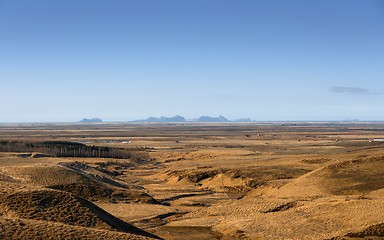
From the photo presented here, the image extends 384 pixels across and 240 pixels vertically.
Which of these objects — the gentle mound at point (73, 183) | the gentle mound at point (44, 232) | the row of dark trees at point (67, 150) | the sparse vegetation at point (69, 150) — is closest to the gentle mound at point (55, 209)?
the gentle mound at point (44, 232)

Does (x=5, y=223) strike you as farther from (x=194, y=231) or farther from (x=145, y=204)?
(x=145, y=204)

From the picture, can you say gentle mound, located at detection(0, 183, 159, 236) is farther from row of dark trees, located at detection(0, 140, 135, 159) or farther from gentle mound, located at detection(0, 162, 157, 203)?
row of dark trees, located at detection(0, 140, 135, 159)

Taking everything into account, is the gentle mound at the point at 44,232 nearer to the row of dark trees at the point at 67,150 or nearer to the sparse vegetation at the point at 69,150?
the sparse vegetation at the point at 69,150

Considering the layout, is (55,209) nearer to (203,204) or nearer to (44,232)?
(44,232)

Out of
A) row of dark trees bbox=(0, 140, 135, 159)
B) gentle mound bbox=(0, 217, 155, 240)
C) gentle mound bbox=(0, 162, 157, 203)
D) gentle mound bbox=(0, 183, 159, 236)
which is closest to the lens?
gentle mound bbox=(0, 217, 155, 240)

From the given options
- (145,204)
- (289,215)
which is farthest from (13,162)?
(289,215)

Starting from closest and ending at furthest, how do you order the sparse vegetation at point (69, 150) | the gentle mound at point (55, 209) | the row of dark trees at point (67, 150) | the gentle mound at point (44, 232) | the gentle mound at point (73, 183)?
the gentle mound at point (44, 232)
the gentle mound at point (55, 209)
the gentle mound at point (73, 183)
the sparse vegetation at point (69, 150)
the row of dark trees at point (67, 150)

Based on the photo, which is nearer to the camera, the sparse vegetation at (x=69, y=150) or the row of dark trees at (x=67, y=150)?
the sparse vegetation at (x=69, y=150)

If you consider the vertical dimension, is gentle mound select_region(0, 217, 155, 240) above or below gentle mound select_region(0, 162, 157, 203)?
above

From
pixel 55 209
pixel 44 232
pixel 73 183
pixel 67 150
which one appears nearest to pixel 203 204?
pixel 73 183

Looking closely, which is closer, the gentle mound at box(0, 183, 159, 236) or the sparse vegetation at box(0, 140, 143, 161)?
the gentle mound at box(0, 183, 159, 236)

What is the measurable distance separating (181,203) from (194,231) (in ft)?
33.7

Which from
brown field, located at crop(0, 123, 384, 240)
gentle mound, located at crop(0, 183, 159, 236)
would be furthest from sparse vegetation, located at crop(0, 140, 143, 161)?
gentle mound, located at crop(0, 183, 159, 236)

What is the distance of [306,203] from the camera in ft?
110
